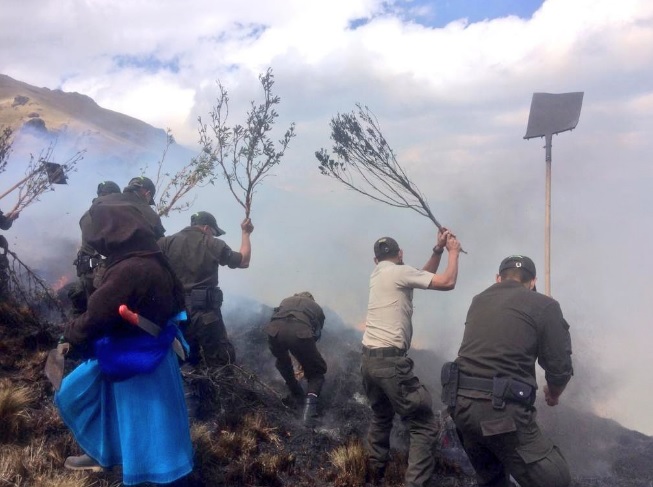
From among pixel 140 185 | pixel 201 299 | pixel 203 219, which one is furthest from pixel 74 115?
pixel 201 299

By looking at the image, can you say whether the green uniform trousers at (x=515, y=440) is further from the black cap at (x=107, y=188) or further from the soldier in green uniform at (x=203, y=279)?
the black cap at (x=107, y=188)

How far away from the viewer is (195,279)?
5586mm

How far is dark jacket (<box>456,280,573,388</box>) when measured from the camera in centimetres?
357

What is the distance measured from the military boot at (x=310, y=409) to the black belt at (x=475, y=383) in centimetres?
279

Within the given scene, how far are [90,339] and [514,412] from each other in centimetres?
263

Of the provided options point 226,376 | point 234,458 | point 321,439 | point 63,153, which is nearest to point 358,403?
point 321,439

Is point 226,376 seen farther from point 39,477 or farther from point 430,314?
point 430,314

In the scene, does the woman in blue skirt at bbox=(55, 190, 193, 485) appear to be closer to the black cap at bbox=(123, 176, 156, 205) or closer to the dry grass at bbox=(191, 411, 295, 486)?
the dry grass at bbox=(191, 411, 295, 486)

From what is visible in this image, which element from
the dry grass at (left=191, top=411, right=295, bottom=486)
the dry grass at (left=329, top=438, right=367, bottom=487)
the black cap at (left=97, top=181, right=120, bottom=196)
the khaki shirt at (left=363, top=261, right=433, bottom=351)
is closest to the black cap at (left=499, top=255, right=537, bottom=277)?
the khaki shirt at (left=363, top=261, right=433, bottom=351)

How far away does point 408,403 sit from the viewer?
4.32 meters

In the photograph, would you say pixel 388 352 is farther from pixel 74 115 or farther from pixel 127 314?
pixel 74 115

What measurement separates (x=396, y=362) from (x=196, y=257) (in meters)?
2.37

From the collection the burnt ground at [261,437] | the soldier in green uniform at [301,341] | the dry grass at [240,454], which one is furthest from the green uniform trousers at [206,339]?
the soldier in green uniform at [301,341]

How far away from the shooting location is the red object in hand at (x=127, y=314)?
3.05 m
